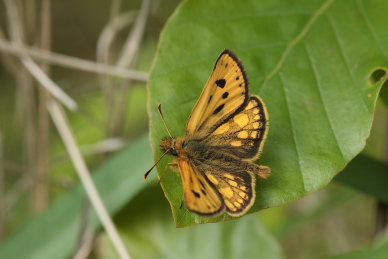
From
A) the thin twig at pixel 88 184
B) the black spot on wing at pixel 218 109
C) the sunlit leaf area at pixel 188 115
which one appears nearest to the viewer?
the sunlit leaf area at pixel 188 115

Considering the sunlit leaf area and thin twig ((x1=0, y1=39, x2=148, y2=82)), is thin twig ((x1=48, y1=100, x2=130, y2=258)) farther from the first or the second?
thin twig ((x1=0, y1=39, x2=148, y2=82))

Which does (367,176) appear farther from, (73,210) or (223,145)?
(73,210)

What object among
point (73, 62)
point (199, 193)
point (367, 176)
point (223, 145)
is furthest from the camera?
point (73, 62)

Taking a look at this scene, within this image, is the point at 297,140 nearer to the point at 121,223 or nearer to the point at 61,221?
the point at 121,223

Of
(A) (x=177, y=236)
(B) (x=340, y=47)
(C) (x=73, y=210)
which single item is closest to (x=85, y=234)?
(C) (x=73, y=210)

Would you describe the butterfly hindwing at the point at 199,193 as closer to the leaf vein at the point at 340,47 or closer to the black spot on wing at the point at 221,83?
the black spot on wing at the point at 221,83

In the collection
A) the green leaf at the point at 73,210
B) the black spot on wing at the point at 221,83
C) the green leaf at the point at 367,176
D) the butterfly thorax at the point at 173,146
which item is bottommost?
the green leaf at the point at 367,176

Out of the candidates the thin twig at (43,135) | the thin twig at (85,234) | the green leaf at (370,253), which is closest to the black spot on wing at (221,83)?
the green leaf at (370,253)
